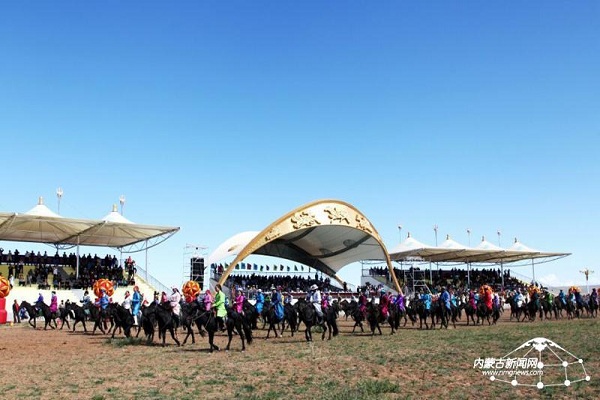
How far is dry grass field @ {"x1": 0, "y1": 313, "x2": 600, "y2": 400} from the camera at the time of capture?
10016mm

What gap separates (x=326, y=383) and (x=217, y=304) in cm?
620

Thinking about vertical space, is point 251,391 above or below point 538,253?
below

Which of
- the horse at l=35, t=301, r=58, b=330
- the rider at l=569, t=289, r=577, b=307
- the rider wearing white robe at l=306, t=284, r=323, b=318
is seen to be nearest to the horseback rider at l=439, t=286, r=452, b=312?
the rider wearing white robe at l=306, t=284, r=323, b=318

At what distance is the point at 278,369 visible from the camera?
40.9ft

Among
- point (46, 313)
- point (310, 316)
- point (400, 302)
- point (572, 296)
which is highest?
point (400, 302)

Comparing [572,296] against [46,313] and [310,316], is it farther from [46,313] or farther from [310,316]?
[46,313]

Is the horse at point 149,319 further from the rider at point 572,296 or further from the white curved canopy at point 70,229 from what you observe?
the rider at point 572,296

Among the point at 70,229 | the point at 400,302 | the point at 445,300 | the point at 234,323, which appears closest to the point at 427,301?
the point at 445,300

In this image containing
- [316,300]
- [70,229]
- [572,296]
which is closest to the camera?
[316,300]

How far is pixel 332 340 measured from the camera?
19.2 metres

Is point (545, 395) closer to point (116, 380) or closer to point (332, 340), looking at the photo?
point (116, 380)

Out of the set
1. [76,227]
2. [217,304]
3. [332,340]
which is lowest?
[332,340]

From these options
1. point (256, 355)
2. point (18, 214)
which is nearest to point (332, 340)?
point (256, 355)

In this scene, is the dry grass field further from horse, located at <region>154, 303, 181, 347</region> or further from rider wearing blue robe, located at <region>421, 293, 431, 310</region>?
rider wearing blue robe, located at <region>421, 293, 431, 310</region>
